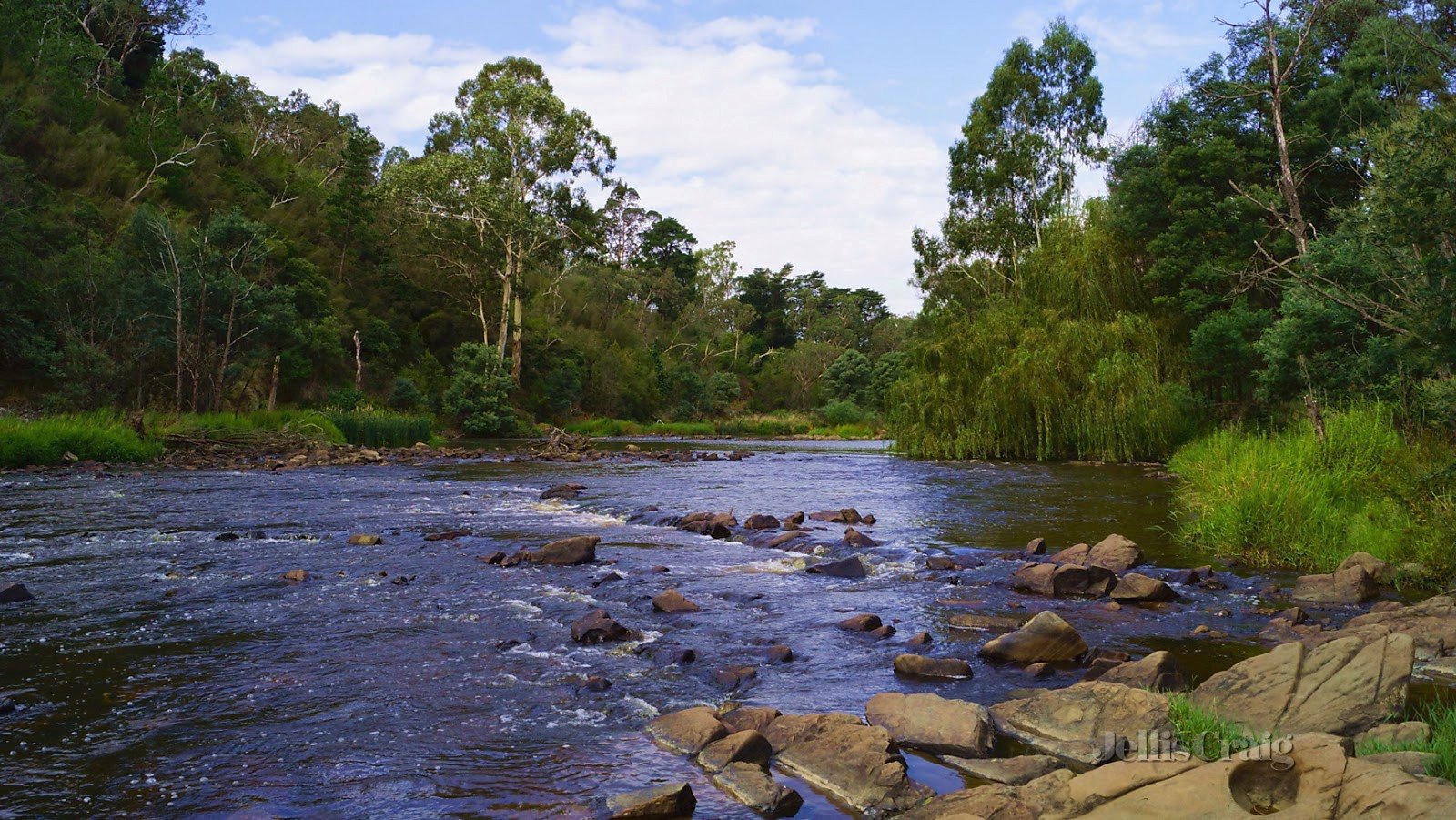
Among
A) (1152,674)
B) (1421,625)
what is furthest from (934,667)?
(1421,625)

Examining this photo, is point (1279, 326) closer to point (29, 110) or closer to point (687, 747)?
point (687, 747)

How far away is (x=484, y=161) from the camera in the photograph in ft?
149

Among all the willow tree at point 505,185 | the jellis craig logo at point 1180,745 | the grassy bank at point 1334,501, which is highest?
the willow tree at point 505,185

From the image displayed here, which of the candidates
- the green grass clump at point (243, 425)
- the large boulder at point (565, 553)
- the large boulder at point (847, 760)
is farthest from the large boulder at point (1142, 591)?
the green grass clump at point (243, 425)

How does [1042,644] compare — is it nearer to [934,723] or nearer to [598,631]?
[934,723]

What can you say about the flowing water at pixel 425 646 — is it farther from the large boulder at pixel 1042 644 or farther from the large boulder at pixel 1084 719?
the large boulder at pixel 1084 719

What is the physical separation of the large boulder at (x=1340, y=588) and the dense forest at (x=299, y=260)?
1085 inches

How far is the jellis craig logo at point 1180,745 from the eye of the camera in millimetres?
3711

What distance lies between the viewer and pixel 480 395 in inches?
1602

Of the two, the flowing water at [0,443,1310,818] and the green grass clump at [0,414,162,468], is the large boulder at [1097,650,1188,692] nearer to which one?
the flowing water at [0,443,1310,818]

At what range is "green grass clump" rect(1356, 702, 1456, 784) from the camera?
3301 mm

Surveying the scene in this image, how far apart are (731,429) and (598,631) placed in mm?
47917

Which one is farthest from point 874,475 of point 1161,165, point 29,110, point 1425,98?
point 29,110

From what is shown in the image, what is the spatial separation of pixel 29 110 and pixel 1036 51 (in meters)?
40.2
